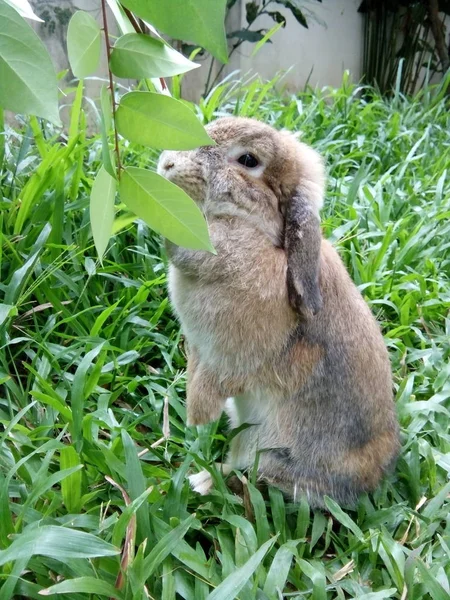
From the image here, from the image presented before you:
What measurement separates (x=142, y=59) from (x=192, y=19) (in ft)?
0.52

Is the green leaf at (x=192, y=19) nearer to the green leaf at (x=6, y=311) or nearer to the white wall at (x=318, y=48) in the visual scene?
the green leaf at (x=6, y=311)

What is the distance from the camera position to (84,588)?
1.14 metres

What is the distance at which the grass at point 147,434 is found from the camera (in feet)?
4.33

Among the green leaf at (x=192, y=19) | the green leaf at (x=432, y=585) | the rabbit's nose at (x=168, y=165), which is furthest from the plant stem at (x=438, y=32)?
the green leaf at (x=192, y=19)

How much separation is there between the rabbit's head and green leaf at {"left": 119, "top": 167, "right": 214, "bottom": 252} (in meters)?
0.83

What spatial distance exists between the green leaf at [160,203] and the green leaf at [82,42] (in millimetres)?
115

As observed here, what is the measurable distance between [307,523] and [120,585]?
0.58m

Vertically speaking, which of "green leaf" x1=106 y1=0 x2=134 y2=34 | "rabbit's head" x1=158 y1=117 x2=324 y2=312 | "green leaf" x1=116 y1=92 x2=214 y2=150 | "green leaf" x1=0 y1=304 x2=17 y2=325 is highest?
"green leaf" x1=106 y1=0 x2=134 y2=34

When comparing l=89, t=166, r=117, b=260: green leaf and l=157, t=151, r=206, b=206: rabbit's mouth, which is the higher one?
l=89, t=166, r=117, b=260: green leaf

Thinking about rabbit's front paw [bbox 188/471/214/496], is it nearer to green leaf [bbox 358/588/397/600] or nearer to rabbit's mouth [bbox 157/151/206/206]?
green leaf [bbox 358/588/397/600]

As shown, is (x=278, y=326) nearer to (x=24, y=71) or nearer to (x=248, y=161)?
(x=248, y=161)

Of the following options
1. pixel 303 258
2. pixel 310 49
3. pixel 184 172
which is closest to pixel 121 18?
pixel 184 172

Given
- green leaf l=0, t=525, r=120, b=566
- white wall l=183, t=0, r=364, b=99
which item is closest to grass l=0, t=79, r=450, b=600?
green leaf l=0, t=525, r=120, b=566

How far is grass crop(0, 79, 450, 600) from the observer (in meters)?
1.32
